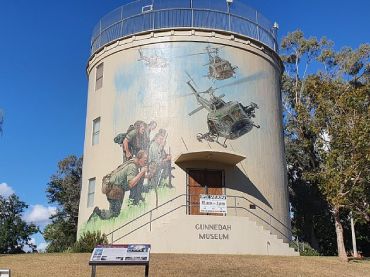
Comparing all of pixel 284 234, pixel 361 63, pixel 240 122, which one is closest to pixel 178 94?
pixel 240 122

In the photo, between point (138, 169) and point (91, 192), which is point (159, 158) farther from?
point (91, 192)

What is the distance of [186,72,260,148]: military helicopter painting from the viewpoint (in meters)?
25.0

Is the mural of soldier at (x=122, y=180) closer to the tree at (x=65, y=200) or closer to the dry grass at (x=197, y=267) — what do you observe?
the dry grass at (x=197, y=267)

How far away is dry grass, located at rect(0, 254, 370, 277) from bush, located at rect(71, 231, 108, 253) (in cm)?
383

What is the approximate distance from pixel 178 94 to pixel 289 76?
17.8 metres

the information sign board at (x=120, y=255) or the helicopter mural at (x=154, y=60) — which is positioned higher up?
the helicopter mural at (x=154, y=60)

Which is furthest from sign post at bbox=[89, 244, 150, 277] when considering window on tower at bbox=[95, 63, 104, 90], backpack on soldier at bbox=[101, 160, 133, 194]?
window on tower at bbox=[95, 63, 104, 90]

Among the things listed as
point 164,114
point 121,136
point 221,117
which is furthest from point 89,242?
point 221,117

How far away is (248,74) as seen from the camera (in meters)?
27.0

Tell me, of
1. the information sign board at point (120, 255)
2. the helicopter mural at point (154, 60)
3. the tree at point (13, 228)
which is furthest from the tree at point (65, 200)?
the information sign board at point (120, 255)

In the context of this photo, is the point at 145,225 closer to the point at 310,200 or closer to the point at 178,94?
the point at 178,94

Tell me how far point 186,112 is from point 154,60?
11.9 feet

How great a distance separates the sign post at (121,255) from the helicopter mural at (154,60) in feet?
52.2

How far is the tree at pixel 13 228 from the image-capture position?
106 ft
